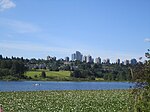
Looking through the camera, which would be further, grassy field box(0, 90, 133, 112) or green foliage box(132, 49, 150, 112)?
grassy field box(0, 90, 133, 112)

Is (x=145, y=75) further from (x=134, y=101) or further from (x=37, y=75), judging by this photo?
(x=37, y=75)

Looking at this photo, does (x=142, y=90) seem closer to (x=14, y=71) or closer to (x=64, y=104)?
(x=64, y=104)

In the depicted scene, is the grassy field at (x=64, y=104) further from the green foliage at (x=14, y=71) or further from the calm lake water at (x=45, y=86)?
the green foliage at (x=14, y=71)

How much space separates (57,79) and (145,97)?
512ft

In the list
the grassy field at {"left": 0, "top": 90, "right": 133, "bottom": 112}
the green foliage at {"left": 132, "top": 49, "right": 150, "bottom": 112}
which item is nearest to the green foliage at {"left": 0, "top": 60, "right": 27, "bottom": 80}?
the grassy field at {"left": 0, "top": 90, "right": 133, "bottom": 112}

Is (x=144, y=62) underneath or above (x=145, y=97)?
above

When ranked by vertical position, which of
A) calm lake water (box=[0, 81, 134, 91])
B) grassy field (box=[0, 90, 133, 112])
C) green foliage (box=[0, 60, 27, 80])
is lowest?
grassy field (box=[0, 90, 133, 112])

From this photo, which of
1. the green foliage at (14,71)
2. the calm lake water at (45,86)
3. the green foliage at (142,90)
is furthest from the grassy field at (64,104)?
the green foliage at (14,71)

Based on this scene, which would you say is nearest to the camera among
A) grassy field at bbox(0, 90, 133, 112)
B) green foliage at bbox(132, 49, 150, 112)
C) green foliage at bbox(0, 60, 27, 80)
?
green foliage at bbox(132, 49, 150, 112)

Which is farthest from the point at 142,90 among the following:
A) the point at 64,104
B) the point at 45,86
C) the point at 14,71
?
the point at 14,71

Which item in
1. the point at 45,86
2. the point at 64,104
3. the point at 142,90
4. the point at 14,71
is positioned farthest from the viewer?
the point at 14,71

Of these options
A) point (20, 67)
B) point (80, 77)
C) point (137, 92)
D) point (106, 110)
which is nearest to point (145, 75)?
Result: point (137, 92)

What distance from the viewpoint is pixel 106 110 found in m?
23.2

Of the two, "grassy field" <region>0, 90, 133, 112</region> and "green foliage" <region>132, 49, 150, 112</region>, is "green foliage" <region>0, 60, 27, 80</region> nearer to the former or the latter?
"grassy field" <region>0, 90, 133, 112</region>
